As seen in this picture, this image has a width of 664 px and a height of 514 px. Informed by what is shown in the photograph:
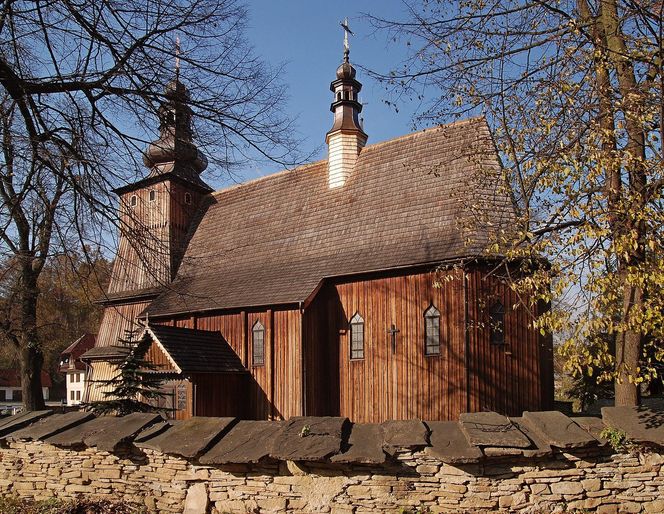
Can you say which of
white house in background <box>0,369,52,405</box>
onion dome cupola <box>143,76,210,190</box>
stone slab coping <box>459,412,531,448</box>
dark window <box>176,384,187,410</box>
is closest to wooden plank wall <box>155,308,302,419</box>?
dark window <box>176,384,187,410</box>

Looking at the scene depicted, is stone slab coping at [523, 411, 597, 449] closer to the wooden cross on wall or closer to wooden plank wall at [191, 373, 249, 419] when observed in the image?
the wooden cross on wall

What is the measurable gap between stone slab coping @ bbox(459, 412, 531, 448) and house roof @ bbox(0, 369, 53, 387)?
55140mm

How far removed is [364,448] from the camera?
6703mm

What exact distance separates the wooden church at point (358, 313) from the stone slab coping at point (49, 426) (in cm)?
424

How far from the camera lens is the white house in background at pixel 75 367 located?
45.7 m

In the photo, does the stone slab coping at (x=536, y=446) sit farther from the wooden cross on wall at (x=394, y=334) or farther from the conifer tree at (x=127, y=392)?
the wooden cross on wall at (x=394, y=334)

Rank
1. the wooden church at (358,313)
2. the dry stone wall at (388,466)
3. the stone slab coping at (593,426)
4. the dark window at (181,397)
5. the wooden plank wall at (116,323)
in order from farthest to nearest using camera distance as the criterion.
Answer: the wooden plank wall at (116,323) < the dark window at (181,397) < the wooden church at (358,313) < the stone slab coping at (593,426) < the dry stone wall at (388,466)

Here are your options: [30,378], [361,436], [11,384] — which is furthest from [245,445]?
[11,384]

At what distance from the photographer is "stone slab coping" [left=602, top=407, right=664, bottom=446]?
635 centimetres

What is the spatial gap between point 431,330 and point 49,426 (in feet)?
32.3

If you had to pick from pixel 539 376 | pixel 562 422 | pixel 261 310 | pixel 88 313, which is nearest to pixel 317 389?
pixel 261 310

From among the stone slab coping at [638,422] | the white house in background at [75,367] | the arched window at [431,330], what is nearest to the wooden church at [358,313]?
the arched window at [431,330]

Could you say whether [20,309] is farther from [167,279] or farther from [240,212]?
[167,279]

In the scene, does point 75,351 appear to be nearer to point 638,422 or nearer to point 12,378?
point 12,378
